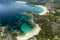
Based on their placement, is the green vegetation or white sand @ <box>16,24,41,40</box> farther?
the green vegetation

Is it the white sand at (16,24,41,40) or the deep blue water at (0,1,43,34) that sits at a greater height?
the deep blue water at (0,1,43,34)

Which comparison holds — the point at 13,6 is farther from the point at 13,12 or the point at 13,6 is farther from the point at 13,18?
the point at 13,18

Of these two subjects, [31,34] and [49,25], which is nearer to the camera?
[31,34]

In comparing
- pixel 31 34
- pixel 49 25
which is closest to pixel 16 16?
pixel 31 34

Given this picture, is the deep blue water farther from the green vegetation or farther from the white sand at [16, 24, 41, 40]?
the green vegetation

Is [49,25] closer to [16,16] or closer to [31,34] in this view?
[31,34]

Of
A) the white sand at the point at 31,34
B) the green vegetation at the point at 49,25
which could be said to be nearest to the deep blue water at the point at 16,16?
the white sand at the point at 31,34

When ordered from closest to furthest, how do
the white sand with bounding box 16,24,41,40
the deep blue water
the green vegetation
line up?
the white sand with bounding box 16,24,41,40, the green vegetation, the deep blue water

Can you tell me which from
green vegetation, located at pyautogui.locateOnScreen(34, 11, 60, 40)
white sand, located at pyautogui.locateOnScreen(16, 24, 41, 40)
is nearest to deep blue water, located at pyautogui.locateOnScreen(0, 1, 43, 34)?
white sand, located at pyautogui.locateOnScreen(16, 24, 41, 40)

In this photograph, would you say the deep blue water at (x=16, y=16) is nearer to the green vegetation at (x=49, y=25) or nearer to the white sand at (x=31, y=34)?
the white sand at (x=31, y=34)
